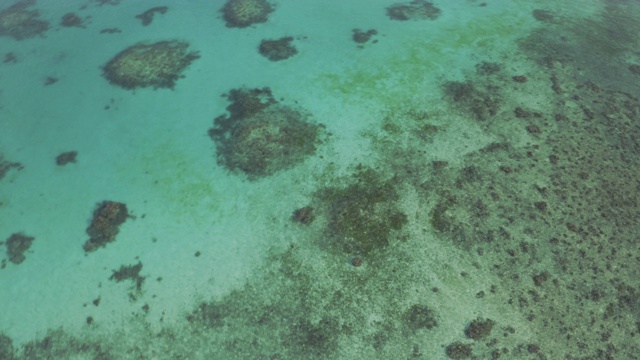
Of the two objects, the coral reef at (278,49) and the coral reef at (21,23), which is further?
the coral reef at (21,23)

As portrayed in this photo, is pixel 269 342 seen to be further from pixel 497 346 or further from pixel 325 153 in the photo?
pixel 325 153

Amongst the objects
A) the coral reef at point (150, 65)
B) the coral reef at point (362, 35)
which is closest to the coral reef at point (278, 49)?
the coral reef at point (362, 35)

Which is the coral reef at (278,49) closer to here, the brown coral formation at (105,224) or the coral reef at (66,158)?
the coral reef at (66,158)

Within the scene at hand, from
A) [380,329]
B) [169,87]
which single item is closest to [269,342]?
[380,329]

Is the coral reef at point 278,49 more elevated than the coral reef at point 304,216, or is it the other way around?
the coral reef at point 278,49

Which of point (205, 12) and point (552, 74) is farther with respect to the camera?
point (205, 12)

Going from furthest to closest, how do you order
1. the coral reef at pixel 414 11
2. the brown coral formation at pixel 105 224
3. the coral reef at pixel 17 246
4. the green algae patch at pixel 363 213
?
the coral reef at pixel 414 11 → the brown coral formation at pixel 105 224 → the coral reef at pixel 17 246 → the green algae patch at pixel 363 213
